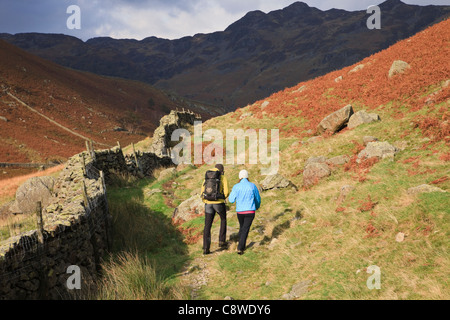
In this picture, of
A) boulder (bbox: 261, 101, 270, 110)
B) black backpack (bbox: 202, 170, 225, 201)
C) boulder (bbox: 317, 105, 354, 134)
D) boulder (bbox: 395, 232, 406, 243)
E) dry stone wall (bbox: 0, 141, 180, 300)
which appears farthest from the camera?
boulder (bbox: 261, 101, 270, 110)

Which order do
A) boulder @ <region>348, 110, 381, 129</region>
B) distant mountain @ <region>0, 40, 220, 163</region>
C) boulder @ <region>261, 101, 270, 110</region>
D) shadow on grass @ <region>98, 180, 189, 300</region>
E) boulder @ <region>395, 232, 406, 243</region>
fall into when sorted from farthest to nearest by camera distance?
distant mountain @ <region>0, 40, 220, 163</region> < boulder @ <region>261, 101, 270, 110</region> < boulder @ <region>348, 110, 381, 129</region> < boulder @ <region>395, 232, 406, 243</region> < shadow on grass @ <region>98, 180, 189, 300</region>

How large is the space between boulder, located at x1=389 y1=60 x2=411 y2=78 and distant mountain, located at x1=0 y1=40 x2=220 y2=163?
4115 centimetres

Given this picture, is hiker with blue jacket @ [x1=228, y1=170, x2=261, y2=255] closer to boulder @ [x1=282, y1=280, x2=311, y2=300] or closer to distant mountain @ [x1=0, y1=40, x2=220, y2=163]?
boulder @ [x1=282, y1=280, x2=311, y2=300]

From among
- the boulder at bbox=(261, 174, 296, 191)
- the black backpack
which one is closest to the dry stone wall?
the black backpack

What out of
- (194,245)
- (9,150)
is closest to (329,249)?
(194,245)

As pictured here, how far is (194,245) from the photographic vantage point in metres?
9.26

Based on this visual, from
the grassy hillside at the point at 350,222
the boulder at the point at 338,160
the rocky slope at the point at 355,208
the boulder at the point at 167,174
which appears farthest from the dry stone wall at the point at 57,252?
the boulder at the point at 338,160

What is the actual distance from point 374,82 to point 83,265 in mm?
21355

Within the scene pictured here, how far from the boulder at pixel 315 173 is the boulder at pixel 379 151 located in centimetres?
141

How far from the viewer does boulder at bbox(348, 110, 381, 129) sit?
1531cm

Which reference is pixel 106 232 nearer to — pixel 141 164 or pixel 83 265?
pixel 83 265

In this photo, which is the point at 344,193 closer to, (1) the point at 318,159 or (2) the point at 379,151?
(2) the point at 379,151

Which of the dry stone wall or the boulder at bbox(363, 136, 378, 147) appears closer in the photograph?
the dry stone wall

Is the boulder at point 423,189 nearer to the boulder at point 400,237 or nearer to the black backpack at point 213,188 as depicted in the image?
the boulder at point 400,237
